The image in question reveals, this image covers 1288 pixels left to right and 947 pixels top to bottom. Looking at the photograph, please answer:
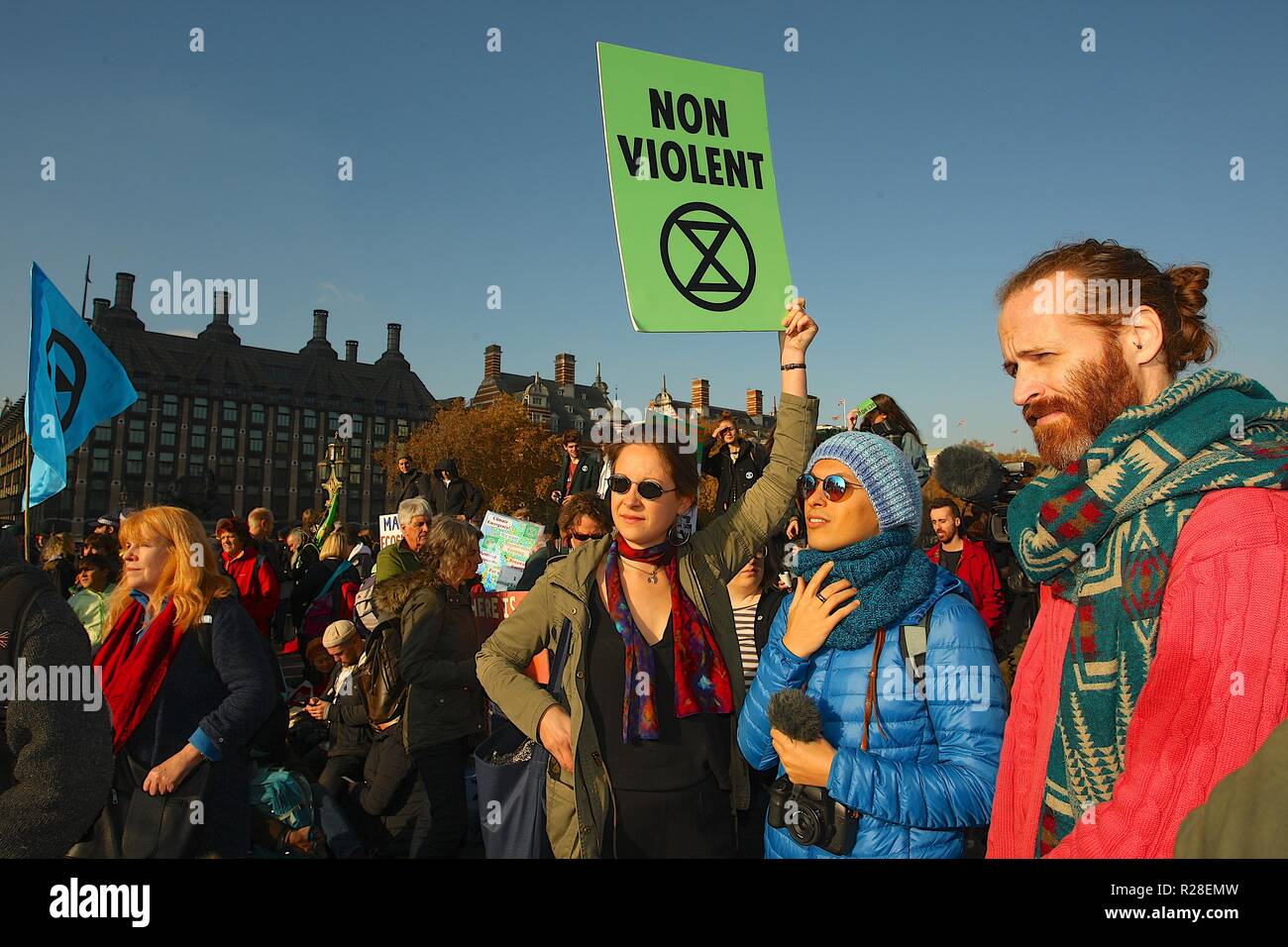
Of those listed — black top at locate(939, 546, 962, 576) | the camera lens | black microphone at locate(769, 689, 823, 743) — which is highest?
black top at locate(939, 546, 962, 576)

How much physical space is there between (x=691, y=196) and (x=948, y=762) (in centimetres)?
233

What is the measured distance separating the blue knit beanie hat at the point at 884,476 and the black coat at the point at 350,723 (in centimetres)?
391

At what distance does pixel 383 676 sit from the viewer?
16.6 ft

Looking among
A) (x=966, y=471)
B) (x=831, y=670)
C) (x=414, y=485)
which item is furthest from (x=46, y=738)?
(x=414, y=485)

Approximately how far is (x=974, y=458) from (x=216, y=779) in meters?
3.40

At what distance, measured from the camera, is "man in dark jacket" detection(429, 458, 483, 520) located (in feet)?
→ 34.9

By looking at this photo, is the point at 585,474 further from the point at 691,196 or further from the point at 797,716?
the point at 797,716

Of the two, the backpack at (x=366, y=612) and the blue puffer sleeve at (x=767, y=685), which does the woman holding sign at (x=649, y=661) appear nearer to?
the blue puffer sleeve at (x=767, y=685)

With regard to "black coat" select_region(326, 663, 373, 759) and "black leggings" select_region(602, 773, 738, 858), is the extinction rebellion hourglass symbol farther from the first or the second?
"black coat" select_region(326, 663, 373, 759)

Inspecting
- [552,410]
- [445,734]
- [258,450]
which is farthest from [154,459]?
[445,734]

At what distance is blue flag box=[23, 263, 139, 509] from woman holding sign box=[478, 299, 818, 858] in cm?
436

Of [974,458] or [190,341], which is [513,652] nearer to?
[974,458]

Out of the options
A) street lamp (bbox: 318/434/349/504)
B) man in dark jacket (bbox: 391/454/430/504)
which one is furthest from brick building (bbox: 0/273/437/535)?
man in dark jacket (bbox: 391/454/430/504)
